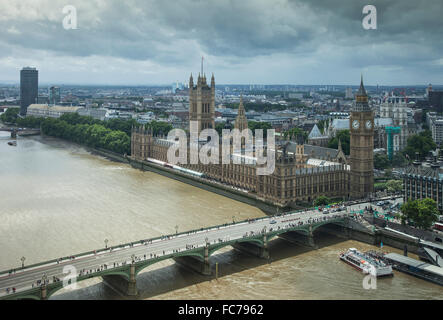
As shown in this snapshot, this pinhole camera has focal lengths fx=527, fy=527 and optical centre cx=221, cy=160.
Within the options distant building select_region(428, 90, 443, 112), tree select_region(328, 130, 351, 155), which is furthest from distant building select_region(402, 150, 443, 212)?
distant building select_region(428, 90, 443, 112)

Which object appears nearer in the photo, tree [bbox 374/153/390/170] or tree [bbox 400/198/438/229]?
tree [bbox 400/198/438/229]

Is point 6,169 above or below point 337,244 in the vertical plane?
above

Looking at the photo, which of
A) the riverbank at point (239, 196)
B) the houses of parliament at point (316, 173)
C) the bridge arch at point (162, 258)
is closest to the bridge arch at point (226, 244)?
the bridge arch at point (162, 258)

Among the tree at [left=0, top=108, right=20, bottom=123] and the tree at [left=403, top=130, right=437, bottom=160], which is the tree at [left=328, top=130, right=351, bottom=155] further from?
the tree at [left=0, top=108, right=20, bottom=123]

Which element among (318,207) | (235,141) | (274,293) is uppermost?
(235,141)

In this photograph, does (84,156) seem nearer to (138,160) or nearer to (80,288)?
(138,160)

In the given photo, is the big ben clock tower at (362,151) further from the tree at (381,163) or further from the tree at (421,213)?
the tree at (381,163)

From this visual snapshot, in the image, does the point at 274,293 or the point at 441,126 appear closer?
the point at 274,293

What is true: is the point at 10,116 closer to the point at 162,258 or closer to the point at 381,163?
the point at 381,163

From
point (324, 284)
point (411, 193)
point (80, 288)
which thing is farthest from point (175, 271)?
point (411, 193)
